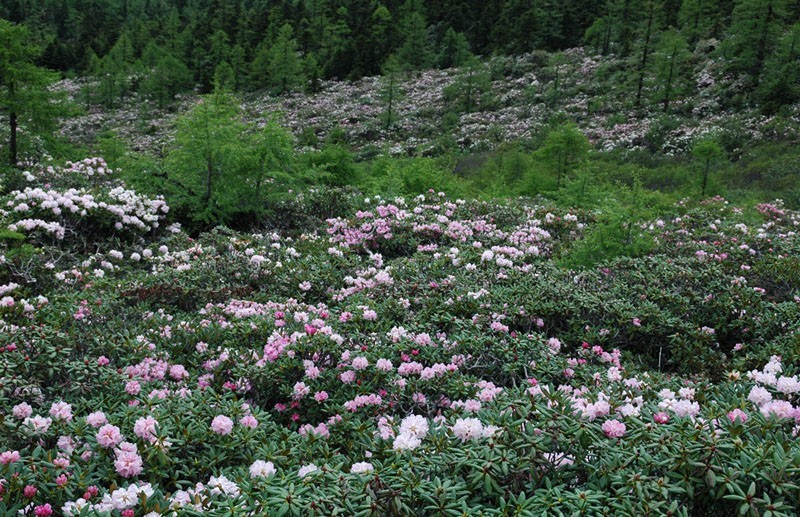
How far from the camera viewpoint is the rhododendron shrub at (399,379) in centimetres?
196

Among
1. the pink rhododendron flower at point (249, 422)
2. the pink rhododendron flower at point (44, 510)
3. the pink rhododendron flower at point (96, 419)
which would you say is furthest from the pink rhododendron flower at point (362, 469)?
the pink rhododendron flower at point (96, 419)

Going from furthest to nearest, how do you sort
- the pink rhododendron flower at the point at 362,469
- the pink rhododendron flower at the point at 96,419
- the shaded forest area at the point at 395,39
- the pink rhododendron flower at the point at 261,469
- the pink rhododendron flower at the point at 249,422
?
the shaded forest area at the point at 395,39 → the pink rhododendron flower at the point at 249,422 → the pink rhododendron flower at the point at 96,419 → the pink rhododendron flower at the point at 261,469 → the pink rhododendron flower at the point at 362,469

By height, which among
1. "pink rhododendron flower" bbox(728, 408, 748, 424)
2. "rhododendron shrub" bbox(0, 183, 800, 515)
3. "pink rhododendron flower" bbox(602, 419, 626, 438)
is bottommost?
"rhododendron shrub" bbox(0, 183, 800, 515)

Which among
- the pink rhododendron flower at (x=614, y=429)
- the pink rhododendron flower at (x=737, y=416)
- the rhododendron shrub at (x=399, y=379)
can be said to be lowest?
the rhododendron shrub at (x=399, y=379)

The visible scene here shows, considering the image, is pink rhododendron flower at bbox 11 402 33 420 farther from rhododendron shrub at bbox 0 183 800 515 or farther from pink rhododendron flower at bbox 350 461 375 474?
pink rhododendron flower at bbox 350 461 375 474

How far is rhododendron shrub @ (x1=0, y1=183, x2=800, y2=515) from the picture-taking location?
1.96 m

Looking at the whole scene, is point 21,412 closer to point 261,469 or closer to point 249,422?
point 249,422

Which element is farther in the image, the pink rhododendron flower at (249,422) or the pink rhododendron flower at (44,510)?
the pink rhododendron flower at (249,422)

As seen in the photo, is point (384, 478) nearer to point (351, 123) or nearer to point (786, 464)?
point (786, 464)

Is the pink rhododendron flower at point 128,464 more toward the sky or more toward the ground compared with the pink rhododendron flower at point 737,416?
more toward the ground

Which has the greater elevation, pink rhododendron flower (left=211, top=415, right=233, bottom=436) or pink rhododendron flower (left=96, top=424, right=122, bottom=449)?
pink rhododendron flower (left=96, top=424, right=122, bottom=449)

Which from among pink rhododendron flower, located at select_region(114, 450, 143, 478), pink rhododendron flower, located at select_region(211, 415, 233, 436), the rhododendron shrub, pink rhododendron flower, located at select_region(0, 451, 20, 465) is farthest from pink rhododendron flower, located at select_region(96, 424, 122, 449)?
pink rhododendron flower, located at select_region(211, 415, 233, 436)

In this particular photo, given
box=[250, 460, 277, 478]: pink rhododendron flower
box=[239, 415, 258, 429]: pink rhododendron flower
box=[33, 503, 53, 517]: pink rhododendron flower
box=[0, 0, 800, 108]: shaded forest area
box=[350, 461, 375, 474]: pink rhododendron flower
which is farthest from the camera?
box=[0, 0, 800, 108]: shaded forest area

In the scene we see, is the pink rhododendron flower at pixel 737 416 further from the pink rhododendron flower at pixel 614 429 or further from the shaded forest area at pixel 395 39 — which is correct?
the shaded forest area at pixel 395 39
